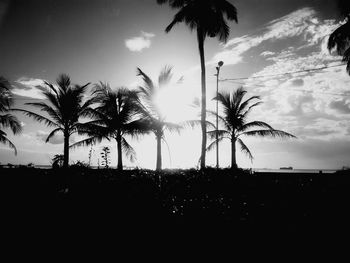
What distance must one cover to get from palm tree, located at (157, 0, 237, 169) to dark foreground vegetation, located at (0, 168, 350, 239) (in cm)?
753

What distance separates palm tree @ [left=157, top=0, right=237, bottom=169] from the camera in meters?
13.4

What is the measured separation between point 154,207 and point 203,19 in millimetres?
12015

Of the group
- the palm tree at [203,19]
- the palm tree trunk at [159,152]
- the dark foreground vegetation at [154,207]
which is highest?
the palm tree at [203,19]

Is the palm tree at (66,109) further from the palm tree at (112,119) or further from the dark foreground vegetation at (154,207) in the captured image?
the dark foreground vegetation at (154,207)

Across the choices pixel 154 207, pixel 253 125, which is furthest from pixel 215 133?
pixel 154 207

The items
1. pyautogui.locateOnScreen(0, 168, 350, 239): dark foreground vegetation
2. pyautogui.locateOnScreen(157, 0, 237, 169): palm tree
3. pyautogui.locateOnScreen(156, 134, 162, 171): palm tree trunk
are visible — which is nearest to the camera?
pyautogui.locateOnScreen(0, 168, 350, 239): dark foreground vegetation

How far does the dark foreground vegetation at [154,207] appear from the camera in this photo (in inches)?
162

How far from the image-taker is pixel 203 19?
13375 millimetres

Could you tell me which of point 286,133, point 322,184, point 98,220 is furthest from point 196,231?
point 286,133

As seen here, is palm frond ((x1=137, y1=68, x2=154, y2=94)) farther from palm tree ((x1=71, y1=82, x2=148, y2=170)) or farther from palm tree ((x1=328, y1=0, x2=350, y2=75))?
palm tree ((x1=328, y1=0, x2=350, y2=75))

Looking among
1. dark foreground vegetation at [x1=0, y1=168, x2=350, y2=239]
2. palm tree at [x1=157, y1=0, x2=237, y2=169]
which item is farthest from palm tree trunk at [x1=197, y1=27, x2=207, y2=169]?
dark foreground vegetation at [x1=0, y1=168, x2=350, y2=239]

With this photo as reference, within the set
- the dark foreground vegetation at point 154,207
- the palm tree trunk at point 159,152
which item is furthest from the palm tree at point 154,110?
the dark foreground vegetation at point 154,207

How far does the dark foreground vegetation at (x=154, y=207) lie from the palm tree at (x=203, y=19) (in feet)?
24.7

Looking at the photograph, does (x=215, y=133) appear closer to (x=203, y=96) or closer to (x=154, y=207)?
(x=203, y=96)
